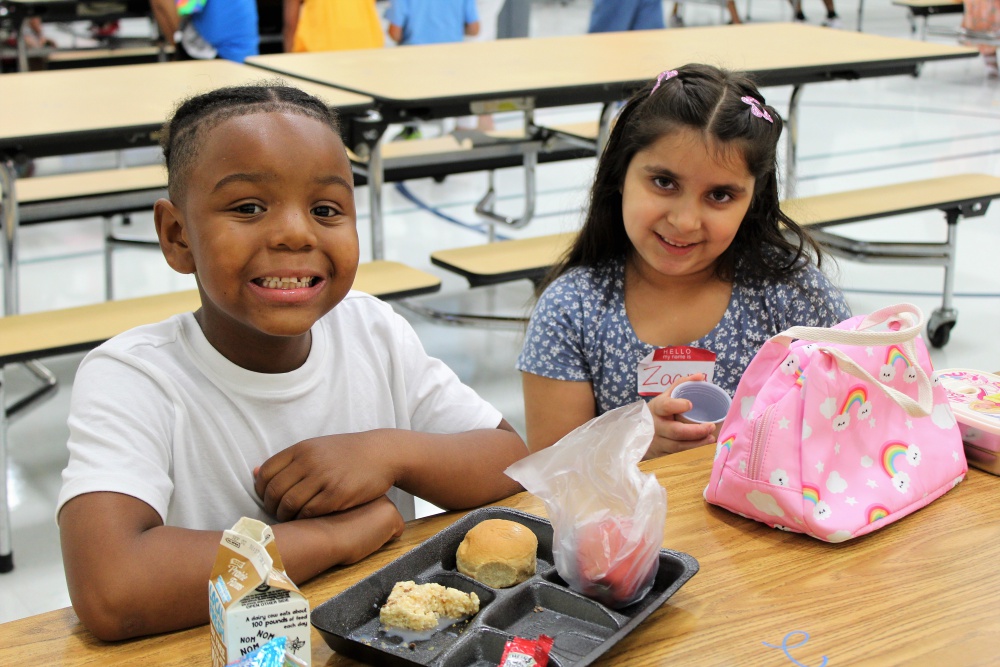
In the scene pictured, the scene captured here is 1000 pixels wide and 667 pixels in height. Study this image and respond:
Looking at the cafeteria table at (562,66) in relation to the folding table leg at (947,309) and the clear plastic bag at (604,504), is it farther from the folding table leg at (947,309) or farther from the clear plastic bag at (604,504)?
the clear plastic bag at (604,504)

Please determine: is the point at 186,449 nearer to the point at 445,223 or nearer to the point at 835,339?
the point at 835,339

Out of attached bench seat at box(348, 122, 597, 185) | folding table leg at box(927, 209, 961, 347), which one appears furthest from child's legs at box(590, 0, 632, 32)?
folding table leg at box(927, 209, 961, 347)

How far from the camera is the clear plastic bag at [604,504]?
935 millimetres

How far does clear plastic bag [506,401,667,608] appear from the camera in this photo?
3.07 ft

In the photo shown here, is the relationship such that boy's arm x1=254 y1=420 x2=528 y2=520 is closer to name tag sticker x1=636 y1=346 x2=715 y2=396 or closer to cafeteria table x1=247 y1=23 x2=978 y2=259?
name tag sticker x1=636 y1=346 x2=715 y2=396

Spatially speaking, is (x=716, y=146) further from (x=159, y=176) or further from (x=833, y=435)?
(x=159, y=176)

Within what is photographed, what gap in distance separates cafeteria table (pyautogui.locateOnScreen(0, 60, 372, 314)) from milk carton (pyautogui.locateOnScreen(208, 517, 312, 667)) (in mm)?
1648

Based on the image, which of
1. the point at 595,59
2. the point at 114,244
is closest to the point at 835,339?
the point at 595,59

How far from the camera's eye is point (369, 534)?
41.7 inches

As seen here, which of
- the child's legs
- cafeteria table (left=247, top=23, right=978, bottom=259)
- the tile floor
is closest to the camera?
the tile floor

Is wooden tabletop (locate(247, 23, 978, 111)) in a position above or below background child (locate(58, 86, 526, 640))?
above

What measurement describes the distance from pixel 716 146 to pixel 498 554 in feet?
2.75

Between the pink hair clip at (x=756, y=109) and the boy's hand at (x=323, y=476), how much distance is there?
2.79ft

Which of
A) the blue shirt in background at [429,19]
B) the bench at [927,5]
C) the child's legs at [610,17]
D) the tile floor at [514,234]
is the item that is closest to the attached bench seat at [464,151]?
the tile floor at [514,234]
